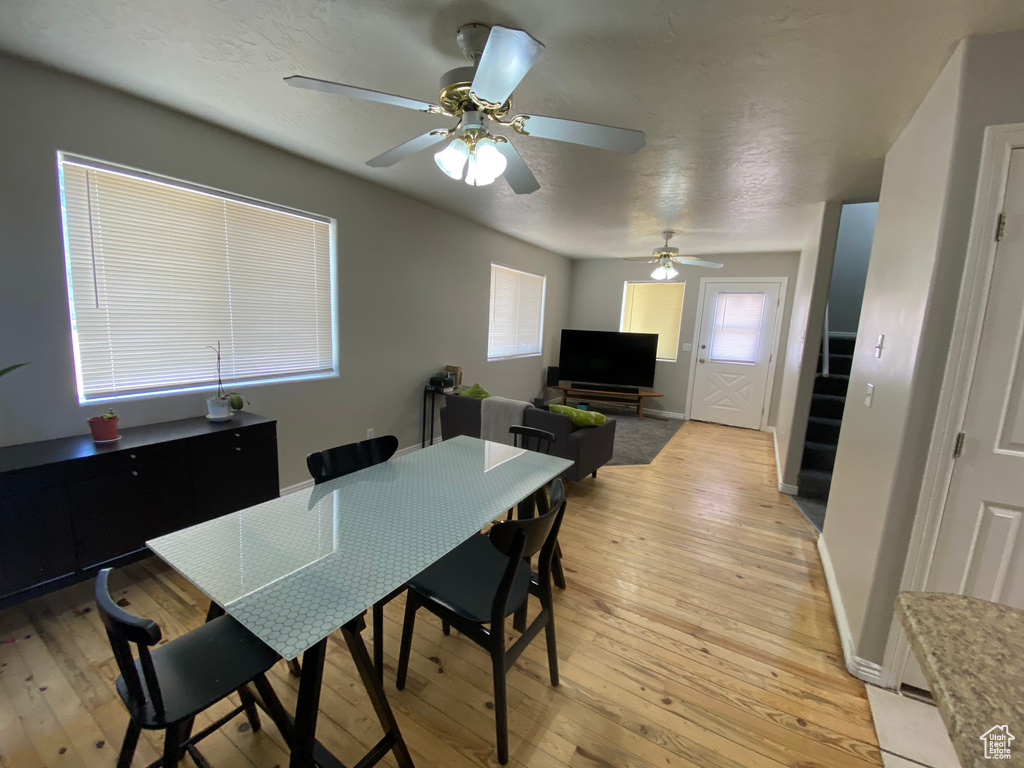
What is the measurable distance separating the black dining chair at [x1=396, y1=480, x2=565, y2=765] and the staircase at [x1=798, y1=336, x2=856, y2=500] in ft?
10.3

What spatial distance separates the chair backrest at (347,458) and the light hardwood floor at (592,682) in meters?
0.79

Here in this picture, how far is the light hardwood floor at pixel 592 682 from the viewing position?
140 centimetres

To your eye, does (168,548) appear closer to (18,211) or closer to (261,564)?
(261,564)

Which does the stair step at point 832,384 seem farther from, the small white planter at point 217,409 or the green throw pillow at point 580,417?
the small white planter at point 217,409

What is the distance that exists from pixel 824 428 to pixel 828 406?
266 millimetres

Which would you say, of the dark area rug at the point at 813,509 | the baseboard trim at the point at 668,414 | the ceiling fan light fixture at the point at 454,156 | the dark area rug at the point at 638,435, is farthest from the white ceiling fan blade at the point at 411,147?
the baseboard trim at the point at 668,414

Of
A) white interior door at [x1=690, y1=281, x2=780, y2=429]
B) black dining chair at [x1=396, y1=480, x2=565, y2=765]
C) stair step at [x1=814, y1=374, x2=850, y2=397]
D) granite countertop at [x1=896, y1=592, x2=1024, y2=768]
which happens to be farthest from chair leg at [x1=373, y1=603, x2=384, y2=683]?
white interior door at [x1=690, y1=281, x2=780, y2=429]

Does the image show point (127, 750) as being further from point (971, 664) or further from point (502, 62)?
point (502, 62)

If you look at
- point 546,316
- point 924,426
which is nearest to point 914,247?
point 924,426

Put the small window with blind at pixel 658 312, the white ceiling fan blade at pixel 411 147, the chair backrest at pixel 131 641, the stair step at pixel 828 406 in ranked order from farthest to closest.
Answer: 1. the small window with blind at pixel 658 312
2. the stair step at pixel 828 406
3. the white ceiling fan blade at pixel 411 147
4. the chair backrest at pixel 131 641

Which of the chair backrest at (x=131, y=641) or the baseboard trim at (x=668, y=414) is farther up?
the chair backrest at (x=131, y=641)

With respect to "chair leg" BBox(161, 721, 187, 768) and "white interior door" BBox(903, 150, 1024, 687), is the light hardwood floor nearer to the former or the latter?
"chair leg" BBox(161, 721, 187, 768)

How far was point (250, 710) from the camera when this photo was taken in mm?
1425

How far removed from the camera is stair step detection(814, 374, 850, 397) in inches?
154
